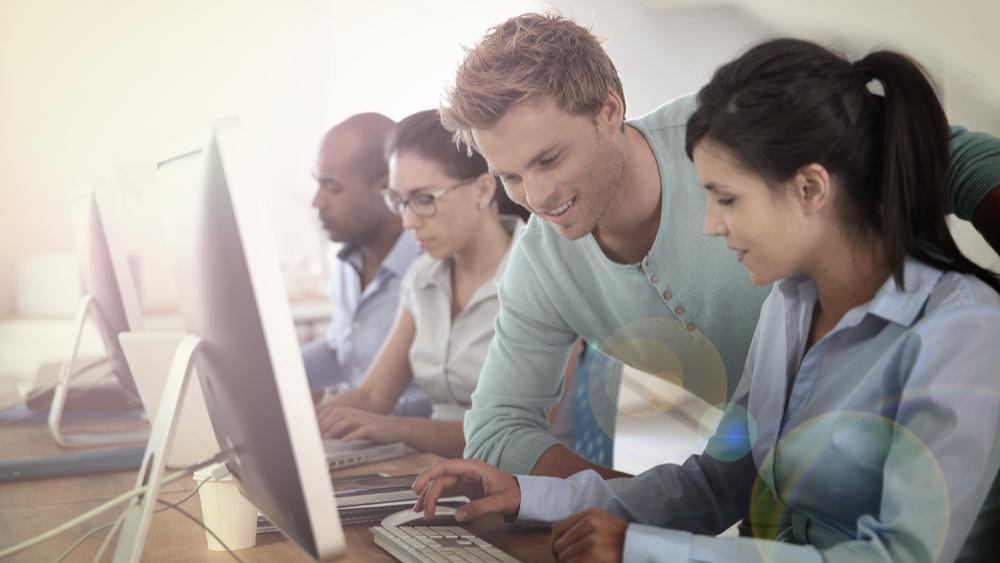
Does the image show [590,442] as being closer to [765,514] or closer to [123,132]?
[765,514]

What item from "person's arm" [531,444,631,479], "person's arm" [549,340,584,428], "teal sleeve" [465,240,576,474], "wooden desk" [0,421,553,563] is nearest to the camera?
"wooden desk" [0,421,553,563]

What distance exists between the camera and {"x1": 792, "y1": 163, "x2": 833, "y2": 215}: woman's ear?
0.89 m

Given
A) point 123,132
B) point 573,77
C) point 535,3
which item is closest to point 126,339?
point 573,77

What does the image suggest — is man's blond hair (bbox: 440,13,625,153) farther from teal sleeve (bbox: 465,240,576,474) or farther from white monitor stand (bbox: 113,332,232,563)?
white monitor stand (bbox: 113,332,232,563)

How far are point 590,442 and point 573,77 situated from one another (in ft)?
2.57

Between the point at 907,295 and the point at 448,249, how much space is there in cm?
113

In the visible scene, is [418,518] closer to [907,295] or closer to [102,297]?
[907,295]

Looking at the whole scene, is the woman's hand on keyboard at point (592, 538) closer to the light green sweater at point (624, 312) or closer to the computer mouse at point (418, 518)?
the computer mouse at point (418, 518)

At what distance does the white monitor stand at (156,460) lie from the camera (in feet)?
2.56

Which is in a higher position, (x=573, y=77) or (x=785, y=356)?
(x=573, y=77)

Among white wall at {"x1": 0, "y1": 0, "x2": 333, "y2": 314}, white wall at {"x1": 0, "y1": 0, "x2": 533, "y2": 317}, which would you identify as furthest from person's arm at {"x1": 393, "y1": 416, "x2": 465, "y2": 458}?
white wall at {"x1": 0, "y1": 0, "x2": 333, "y2": 314}

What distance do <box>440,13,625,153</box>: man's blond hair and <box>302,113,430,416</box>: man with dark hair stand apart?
3.48 feet

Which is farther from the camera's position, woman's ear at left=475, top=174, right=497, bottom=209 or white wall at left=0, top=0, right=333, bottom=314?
white wall at left=0, top=0, right=333, bottom=314

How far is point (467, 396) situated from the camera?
1909 millimetres
